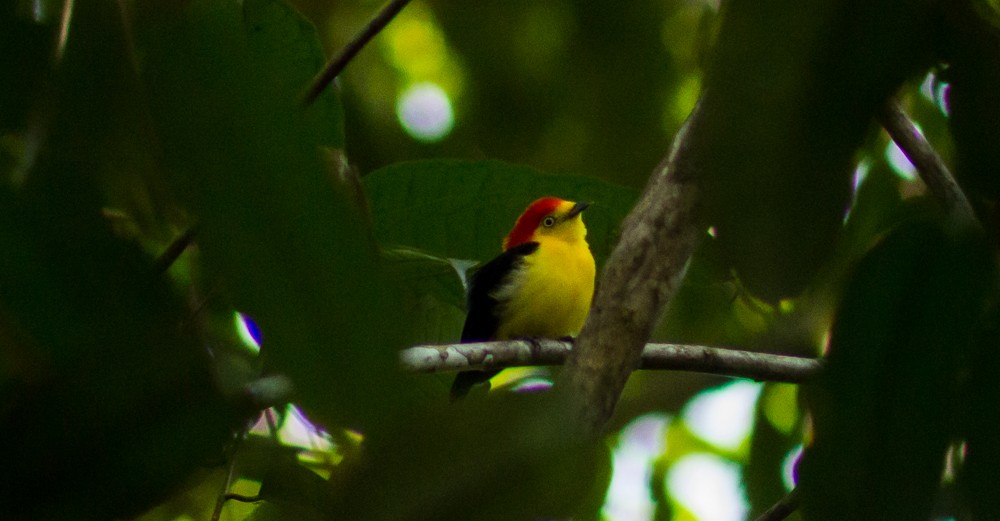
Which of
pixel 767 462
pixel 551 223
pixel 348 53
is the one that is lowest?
pixel 767 462

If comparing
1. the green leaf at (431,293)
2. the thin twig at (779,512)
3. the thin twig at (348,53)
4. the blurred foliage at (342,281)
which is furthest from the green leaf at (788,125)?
the thin twig at (779,512)

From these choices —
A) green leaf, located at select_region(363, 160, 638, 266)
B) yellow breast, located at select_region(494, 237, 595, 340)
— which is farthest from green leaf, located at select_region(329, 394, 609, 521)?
yellow breast, located at select_region(494, 237, 595, 340)

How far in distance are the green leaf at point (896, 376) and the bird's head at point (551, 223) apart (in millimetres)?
4527

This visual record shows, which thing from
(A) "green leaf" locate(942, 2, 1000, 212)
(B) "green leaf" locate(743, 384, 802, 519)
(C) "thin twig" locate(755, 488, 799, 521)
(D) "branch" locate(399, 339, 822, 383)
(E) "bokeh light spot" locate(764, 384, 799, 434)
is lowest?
(E) "bokeh light spot" locate(764, 384, 799, 434)

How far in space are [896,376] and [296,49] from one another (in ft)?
3.86

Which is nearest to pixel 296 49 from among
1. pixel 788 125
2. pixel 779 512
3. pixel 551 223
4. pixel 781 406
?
pixel 788 125

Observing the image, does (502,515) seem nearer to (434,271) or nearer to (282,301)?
(282,301)

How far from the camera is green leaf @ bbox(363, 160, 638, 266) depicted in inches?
94.0

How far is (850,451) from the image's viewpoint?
78cm

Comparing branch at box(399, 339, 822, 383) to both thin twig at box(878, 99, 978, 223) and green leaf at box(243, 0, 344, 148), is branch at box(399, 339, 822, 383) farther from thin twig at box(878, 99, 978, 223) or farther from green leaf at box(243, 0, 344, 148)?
thin twig at box(878, 99, 978, 223)

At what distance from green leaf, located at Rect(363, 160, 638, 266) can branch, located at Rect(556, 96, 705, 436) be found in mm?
297

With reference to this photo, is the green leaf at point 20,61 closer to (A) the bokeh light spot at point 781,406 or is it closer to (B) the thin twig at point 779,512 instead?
(B) the thin twig at point 779,512

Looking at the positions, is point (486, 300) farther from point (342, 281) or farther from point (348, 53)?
point (342, 281)

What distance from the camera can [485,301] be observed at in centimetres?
497
